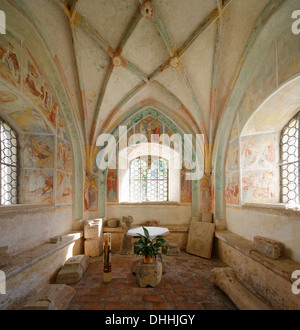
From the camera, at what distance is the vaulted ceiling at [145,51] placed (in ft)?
14.9

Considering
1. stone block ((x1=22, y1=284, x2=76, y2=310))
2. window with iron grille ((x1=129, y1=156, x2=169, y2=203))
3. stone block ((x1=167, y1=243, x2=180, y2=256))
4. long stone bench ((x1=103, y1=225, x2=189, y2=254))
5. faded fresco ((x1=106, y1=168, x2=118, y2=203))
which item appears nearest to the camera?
stone block ((x1=22, y1=284, x2=76, y2=310))

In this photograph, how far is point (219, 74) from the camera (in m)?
5.94

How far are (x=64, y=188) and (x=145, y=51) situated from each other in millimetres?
5268

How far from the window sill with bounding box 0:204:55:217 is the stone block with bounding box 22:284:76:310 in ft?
5.92

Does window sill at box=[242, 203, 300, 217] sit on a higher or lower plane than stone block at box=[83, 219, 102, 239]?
higher

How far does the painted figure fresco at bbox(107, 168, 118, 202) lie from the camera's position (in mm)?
8188

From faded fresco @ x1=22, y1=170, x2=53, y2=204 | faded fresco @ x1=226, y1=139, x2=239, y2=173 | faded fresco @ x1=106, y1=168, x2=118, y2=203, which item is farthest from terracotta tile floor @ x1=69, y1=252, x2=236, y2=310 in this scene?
faded fresco @ x1=226, y1=139, x2=239, y2=173

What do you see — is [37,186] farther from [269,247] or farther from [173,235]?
[269,247]

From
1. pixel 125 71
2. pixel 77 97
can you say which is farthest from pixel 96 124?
pixel 125 71

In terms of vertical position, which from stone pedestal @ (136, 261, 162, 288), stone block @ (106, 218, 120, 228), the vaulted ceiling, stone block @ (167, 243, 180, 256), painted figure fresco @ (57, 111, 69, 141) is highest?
the vaulted ceiling

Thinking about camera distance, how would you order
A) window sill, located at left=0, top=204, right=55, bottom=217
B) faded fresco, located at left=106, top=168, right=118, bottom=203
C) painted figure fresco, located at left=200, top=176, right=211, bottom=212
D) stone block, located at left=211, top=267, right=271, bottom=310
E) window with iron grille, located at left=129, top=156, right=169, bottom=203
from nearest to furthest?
stone block, located at left=211, top=267, right=271, bottom=310 → window sill, located at left=0, top=204, right=55, bottom=217 → painted figure fresco, located at left=200, top=176, right=211, bottom=212 → faded fresco, located at left=106, top=168, right=118, bottom=203 → window with iron grille, located at left=129, top=156, right=169, bottom=203

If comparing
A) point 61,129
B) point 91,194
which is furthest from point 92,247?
point 61,129

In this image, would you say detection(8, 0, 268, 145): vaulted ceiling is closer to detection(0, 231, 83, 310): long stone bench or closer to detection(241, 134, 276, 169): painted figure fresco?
detection(241, 134, 276, 169): painted figure fresco

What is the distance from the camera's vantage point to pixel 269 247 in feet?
12.9
